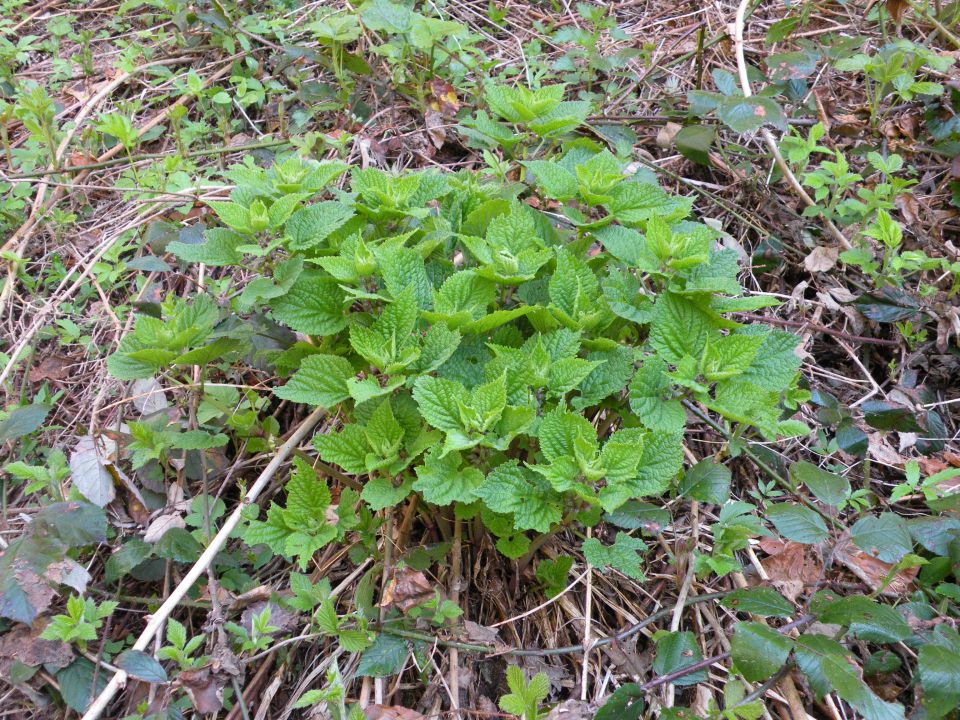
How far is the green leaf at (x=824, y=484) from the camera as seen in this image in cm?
166

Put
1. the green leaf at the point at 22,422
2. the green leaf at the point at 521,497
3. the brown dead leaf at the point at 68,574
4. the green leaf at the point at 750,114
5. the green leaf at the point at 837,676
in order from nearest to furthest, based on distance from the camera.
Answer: the green leaf at the point at 837,676, the green leaf at the point at 521,497, the brown dead leaf at the point at 68,574, the green leaf at the point at 22,422, the green leaf at the point at 750,114

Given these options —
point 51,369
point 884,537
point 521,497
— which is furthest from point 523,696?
point 51,369

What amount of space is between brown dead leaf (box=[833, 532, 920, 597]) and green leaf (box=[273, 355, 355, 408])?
1.19 meters

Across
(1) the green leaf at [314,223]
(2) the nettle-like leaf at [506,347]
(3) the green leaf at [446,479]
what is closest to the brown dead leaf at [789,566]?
(2) the nettle-like leaf at [506,347]

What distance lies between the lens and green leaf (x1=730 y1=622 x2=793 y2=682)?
1.34 meters

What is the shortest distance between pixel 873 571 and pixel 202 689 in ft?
5.36

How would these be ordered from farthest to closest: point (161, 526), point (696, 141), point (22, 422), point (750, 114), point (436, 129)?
point (436, 129)
point (696, 141)
point (750, 114)
point (22, 422)
point (161, 526)

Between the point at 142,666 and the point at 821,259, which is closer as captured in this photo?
the point at 142,666

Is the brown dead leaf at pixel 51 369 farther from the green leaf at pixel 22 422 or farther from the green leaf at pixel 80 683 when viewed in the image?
the green leaf at pixel 80 683

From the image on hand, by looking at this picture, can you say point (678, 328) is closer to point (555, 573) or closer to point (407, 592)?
point (555, 573)

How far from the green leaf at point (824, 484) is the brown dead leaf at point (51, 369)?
2.31 m

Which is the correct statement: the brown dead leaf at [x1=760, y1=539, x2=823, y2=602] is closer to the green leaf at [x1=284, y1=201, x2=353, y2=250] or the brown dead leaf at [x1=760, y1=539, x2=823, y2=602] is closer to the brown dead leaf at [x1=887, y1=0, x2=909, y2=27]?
the green leaf at [x1=284, y1=201, x2=353, y2=250]

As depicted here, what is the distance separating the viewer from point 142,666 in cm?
159

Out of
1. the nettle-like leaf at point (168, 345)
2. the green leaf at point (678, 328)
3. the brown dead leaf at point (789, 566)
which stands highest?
the nettle-like leaf at point (168, 345)
